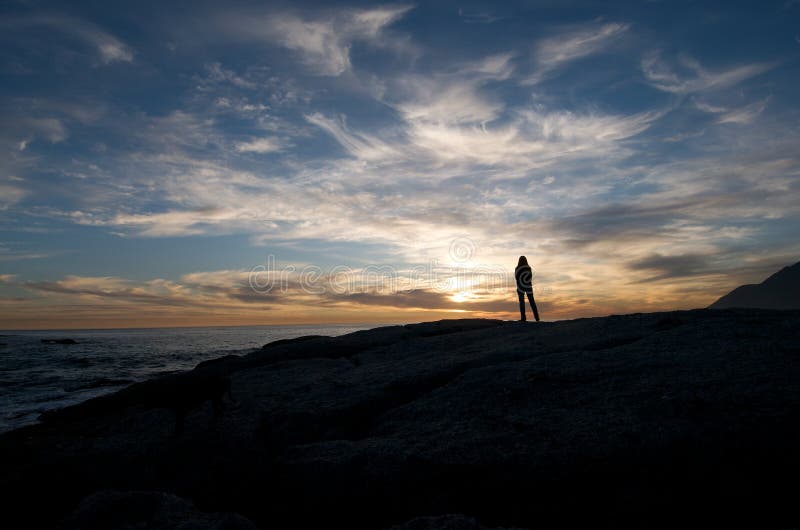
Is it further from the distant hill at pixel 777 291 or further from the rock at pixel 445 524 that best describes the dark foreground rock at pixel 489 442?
the distant hill at pixel 777 291

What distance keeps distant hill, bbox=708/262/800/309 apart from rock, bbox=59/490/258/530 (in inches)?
A: 7352

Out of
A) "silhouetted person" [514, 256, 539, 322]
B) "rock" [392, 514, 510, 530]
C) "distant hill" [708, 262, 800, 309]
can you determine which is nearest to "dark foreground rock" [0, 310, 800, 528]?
"rock" [392, 514, 510, 530]

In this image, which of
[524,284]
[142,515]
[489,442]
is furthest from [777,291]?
[142,515]

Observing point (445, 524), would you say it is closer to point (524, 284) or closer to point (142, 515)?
point (142, 515)

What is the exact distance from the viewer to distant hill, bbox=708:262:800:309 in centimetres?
15786

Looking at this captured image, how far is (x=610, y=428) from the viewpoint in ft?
20.5

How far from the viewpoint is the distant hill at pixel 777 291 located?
158 meters

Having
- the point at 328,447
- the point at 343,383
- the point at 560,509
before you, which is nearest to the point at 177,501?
the point at 328,447

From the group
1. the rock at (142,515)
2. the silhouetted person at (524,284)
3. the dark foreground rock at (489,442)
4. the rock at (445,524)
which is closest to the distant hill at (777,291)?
the silhouetted person at (524,284)

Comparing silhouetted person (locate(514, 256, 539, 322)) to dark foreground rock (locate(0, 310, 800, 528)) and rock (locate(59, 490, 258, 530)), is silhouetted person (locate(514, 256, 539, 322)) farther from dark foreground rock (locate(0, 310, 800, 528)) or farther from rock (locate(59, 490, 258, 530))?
rock (locate(59, 490, 258, 530))

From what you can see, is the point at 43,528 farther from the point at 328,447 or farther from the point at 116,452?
the point at 328,447

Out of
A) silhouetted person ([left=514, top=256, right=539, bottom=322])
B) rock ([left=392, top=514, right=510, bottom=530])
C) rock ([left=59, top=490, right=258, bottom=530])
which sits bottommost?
rock ([left=59, top=490, right=258, bottom=530])

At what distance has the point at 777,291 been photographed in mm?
170250

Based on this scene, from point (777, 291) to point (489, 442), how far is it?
219m
